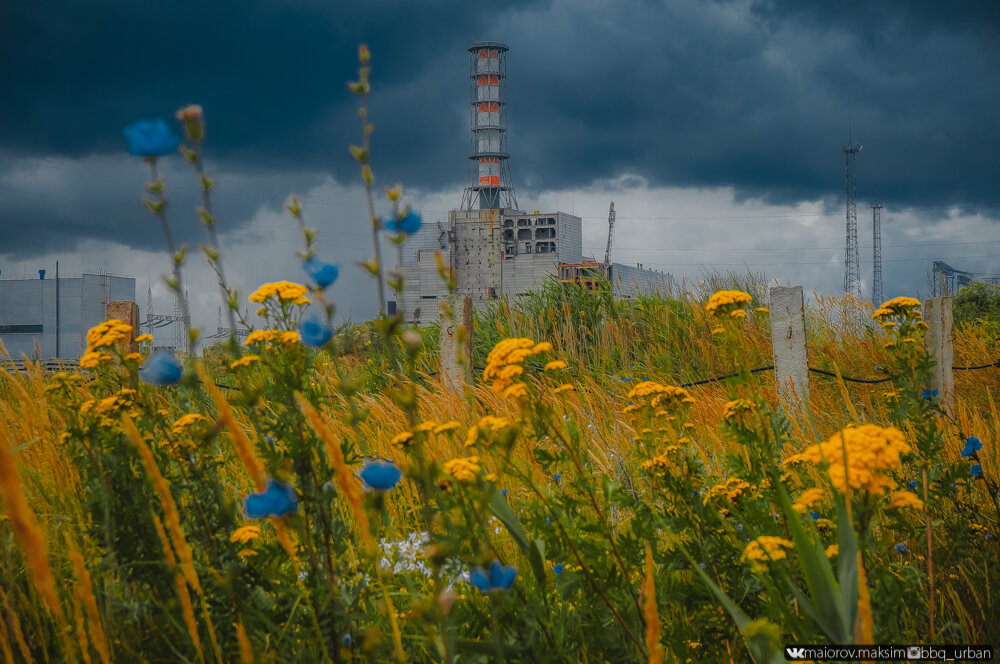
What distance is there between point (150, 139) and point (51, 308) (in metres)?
68.4

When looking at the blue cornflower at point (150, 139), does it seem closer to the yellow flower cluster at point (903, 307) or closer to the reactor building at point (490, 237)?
the yellow flower cluster at point (903, 307)

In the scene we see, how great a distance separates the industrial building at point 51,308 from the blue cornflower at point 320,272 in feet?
211

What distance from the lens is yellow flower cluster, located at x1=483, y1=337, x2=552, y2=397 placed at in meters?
1.37

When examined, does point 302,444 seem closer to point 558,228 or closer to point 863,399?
point 863,399

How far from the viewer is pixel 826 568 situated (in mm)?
1061

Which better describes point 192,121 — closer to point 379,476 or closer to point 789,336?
point 379,476

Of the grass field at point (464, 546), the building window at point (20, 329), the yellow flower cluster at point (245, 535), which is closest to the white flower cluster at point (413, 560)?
the grass field at point (464, 546)

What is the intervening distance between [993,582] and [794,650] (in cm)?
105

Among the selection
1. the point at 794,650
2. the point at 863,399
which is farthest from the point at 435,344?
the point at 794,650

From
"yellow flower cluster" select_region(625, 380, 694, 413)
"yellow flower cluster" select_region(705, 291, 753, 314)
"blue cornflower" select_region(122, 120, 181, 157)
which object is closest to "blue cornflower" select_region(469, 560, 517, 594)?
"blue cornflower" select_region(122, 120, 181, 157)

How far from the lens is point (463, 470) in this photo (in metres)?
1.21

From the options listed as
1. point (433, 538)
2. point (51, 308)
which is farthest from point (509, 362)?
point (51, 308)

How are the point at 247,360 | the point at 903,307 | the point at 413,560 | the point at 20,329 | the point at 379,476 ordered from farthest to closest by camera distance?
the point at 20,329, the point at 903,307, the point at 413,560, the point at 247,360, the point at 379,476

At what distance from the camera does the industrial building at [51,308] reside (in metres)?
56.8
